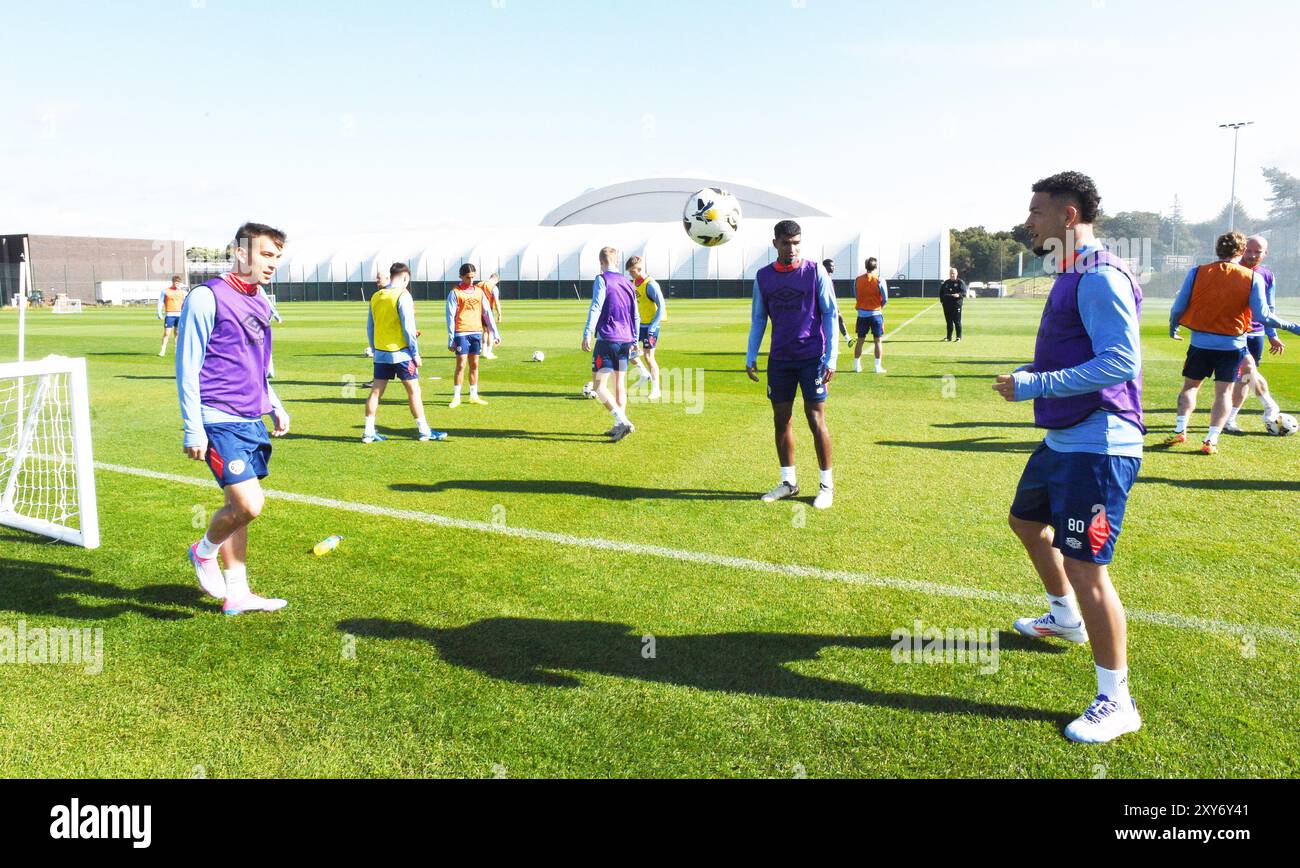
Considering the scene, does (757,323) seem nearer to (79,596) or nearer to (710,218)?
(710,218)

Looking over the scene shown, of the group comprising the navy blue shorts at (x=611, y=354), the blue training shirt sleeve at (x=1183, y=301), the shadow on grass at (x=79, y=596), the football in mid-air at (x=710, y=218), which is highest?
the football in mid-air at (x=710, y=218)

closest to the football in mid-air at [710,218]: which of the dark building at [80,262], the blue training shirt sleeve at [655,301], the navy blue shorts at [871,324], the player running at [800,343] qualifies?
the blue training shirt sleeve at [655,301]

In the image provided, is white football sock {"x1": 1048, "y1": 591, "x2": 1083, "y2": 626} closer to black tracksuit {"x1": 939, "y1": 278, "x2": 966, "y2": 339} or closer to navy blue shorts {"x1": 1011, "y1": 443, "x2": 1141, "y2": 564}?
navy blue shorts {"x1": 1011, "y1": 443, "x2": 1141, "y2": 564}

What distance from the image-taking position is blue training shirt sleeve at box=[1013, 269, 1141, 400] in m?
3.34

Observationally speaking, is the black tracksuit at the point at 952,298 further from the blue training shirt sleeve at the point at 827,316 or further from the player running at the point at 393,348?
the blue training shirt sleeve at the point at 827,316

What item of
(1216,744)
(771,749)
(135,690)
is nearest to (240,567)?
(135,690)

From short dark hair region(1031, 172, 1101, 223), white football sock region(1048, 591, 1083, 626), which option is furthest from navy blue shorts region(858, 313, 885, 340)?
short dark hair region(1031, 172, 1101, 223)

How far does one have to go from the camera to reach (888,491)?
7.79m

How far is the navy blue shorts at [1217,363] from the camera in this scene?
902 centimetres

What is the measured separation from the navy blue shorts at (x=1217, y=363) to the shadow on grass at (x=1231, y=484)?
1.55m

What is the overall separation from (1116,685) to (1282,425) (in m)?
8.95

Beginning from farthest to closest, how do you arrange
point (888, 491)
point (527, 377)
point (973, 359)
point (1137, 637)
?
point (973, 359), point (527, 377), point (888, 491), point (1137, 637)

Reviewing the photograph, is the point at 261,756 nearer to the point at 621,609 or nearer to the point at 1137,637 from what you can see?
the point at 621,609
